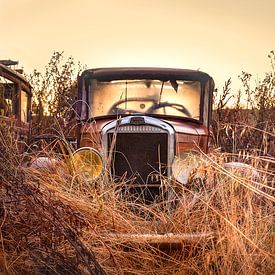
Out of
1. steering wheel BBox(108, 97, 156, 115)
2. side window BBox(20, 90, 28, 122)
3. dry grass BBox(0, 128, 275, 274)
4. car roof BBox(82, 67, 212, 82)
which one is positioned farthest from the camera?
side window BBox(20, 90, 28, 122)

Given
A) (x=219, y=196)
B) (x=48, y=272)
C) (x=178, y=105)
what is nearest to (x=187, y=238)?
(x=219, y=196)

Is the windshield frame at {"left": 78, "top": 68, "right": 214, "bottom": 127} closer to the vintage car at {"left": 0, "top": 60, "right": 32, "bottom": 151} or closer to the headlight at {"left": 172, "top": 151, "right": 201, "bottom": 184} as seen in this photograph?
the headlight at {"left": 172, "top": 151, "right": 201, "bottom": 184}

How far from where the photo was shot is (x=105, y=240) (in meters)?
4.24

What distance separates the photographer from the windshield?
670cm

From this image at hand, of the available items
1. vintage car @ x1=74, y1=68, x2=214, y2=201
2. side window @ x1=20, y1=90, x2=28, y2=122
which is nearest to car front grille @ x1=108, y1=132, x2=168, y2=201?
vintage car @ x1=74, y1=68, x2=214, y2=201

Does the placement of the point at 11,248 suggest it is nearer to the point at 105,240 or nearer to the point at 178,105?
the point at 105,240

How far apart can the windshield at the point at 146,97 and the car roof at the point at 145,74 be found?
0.05 m

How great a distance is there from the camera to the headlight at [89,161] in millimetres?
5389

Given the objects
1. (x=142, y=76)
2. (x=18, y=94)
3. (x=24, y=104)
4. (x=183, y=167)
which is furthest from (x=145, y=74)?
(x=24, y=104)

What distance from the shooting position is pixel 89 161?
5484mm

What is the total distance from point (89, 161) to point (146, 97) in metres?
1.55

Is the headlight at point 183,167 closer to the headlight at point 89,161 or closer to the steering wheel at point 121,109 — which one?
the headlight at point 89,161

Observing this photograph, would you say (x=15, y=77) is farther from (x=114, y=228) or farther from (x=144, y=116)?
(x=114, y=228)

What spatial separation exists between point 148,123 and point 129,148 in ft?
1.04
